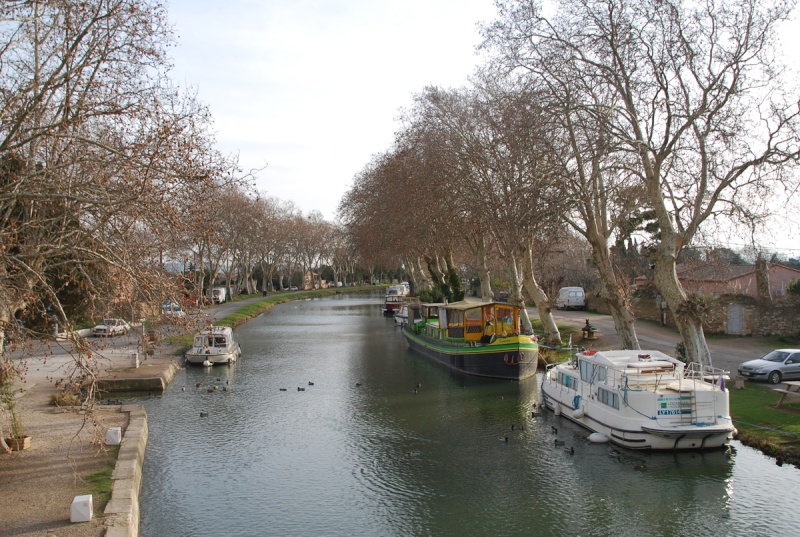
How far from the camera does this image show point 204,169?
12.5m

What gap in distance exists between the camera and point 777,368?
23.9 meters

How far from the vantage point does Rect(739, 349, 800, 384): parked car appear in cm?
2386

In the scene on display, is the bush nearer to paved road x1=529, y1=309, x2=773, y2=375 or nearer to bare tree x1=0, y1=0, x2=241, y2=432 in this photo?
paved road x1=529, y1=309, x2=773, y2=375

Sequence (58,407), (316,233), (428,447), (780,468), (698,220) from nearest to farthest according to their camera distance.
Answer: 1. (780,468)
2. (428,447)
3. (58,407)
4. (698,220)
5. (316,233)

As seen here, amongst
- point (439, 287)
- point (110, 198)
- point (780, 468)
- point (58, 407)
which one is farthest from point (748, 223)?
point (439, 287)

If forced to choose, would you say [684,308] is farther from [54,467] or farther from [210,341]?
[210,341]

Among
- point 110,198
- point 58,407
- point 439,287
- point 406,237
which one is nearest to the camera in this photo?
point 110,198

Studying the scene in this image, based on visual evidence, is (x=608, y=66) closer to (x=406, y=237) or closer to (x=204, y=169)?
(x=204, y=169)

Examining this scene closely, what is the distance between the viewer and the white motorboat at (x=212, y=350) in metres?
36.2

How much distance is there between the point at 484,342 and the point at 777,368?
42.7ft

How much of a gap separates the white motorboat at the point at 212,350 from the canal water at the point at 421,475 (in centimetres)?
742

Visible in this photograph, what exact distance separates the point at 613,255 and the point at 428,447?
143ft

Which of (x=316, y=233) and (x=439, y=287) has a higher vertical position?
(x=316, y=233)

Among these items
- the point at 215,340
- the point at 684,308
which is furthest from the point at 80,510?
the point at 215,340
